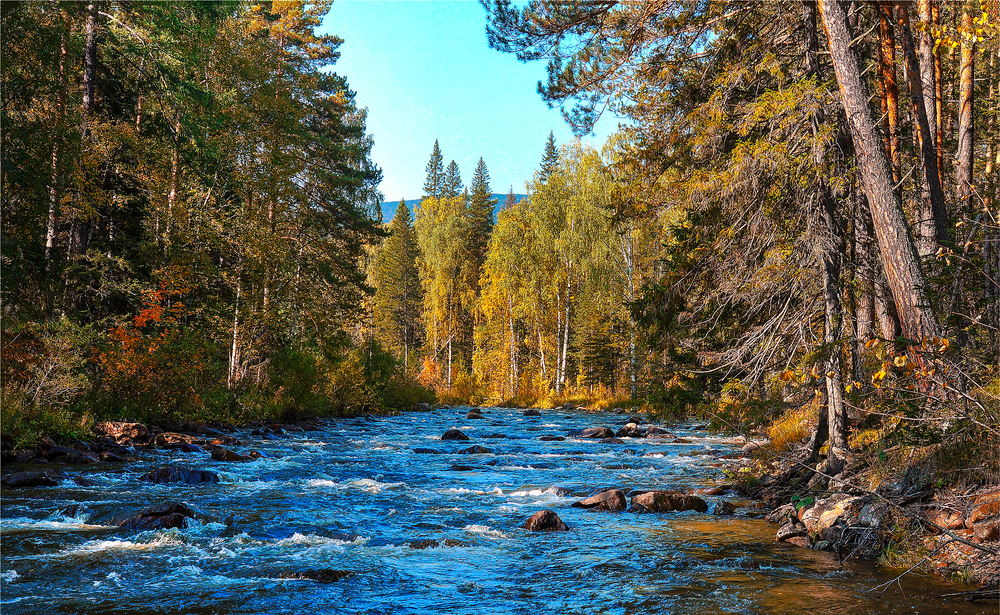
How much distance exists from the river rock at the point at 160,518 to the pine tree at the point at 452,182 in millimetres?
62948

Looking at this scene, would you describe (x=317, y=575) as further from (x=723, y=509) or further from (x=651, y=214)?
(x=651, y=214)

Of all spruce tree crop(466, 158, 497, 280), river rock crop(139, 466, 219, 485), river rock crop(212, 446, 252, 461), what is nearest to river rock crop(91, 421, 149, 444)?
river rock crop(212, 446, 252, 461)

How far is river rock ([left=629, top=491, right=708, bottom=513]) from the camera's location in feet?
30.7

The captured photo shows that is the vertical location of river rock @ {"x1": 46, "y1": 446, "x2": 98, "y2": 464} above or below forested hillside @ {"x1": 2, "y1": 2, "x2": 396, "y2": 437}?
below

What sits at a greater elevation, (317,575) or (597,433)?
(317,575)

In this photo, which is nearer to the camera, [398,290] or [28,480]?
[28,480]

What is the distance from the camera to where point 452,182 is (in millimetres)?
69688

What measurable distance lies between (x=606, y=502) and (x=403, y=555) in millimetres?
3911

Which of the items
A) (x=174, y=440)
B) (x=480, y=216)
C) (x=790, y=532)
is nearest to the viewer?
(x=790, y=532)

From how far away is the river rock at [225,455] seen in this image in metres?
12.5

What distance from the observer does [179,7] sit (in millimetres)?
13977

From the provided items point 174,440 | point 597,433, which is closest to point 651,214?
point 597,433

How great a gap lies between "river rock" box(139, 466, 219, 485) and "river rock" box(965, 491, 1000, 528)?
410 inches

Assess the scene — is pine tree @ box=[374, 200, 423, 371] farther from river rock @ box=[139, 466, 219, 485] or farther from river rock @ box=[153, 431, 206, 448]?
river rock @ box=[139, 466, 219, 485]
